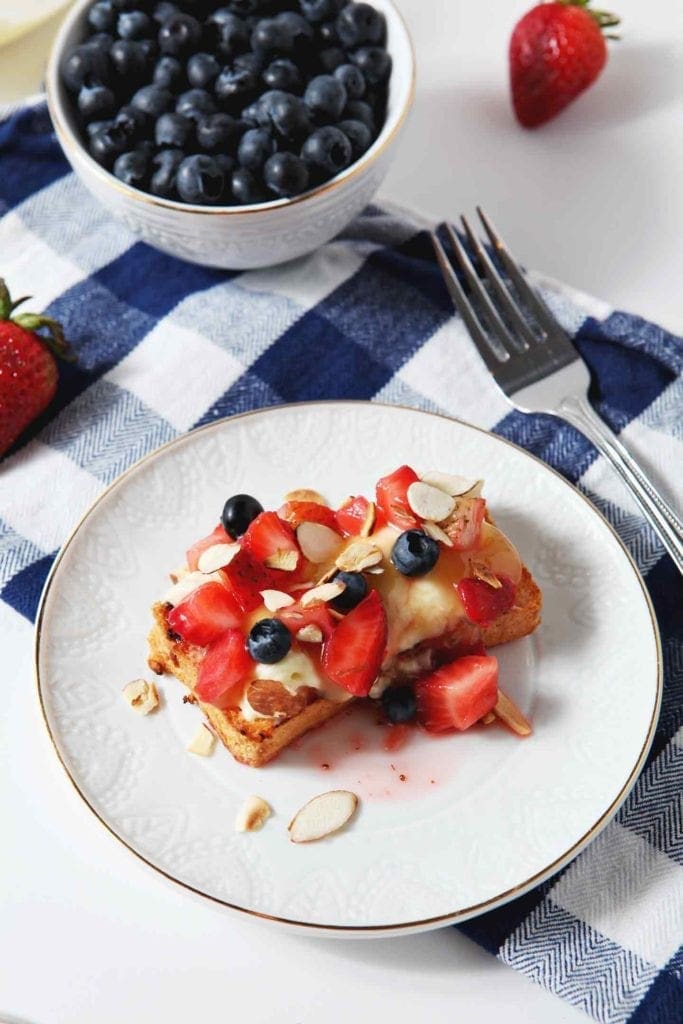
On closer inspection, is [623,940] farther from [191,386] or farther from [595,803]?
[191,386]

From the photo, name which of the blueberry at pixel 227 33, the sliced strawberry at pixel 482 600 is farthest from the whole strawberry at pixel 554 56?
the sliced strawberry at pixel 482 600

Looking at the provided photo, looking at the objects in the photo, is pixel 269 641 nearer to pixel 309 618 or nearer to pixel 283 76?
pixel 309 618

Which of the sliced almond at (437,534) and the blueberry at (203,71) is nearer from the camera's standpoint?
the sliced almond at (437,534)

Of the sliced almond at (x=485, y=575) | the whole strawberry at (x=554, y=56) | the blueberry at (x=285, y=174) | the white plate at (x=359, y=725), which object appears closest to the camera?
the white plate at (x=359, y=725)

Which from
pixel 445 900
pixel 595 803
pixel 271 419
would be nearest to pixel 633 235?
pixel 271 419

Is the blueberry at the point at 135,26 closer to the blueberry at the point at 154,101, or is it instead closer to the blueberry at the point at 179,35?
the blueberry at the point at 179,35

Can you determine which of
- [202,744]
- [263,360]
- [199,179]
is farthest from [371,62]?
[202,744]

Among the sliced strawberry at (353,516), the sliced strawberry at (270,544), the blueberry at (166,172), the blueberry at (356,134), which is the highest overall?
the blueberry at (166,172)
